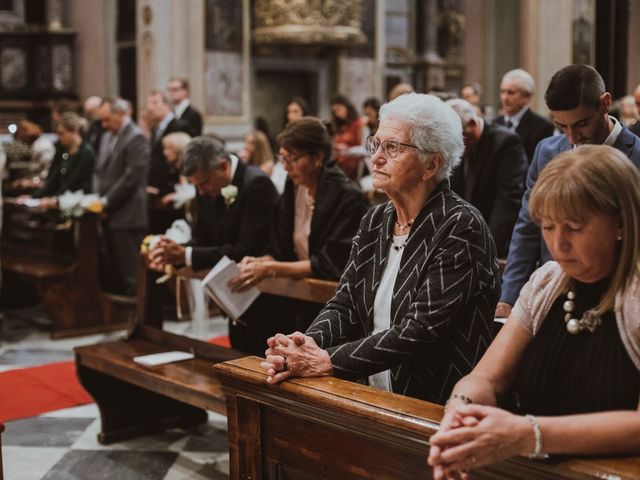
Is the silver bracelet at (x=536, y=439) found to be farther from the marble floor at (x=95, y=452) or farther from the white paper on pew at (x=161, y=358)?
the white paper on pew at (x=161, y=358)

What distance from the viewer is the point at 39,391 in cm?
536

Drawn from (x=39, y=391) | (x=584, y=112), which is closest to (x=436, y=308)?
(x=584, y=112)

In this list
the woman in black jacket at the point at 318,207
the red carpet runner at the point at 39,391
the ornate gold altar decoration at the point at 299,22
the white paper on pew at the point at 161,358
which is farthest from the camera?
the ornate gold altar decoration at the point at 299,22

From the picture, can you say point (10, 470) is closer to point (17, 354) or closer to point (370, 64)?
point (17, 354)

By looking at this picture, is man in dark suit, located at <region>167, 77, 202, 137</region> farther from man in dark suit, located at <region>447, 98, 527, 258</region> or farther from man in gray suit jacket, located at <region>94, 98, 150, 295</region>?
Result: man in dark suit, located at <region>447, 98, 527, 258</region>

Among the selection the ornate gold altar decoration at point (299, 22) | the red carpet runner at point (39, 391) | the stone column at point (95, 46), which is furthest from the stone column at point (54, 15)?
the red carpet runner at point (39, 391)

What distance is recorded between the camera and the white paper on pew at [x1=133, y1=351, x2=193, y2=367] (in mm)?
4223

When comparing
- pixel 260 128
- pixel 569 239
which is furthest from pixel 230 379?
pixel 260 128

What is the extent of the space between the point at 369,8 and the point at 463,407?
11969 mm

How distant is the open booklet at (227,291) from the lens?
4043mm

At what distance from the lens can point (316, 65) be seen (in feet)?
43.4

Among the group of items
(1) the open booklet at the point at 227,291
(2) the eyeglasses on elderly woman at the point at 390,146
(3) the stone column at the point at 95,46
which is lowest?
(1) the open booklet at the point at 227,291

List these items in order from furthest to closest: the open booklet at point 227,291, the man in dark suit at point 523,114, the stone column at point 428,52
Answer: the stone column at point 428,52 → the man in dark suit at point 523,114 → the open booklet at point 227,291

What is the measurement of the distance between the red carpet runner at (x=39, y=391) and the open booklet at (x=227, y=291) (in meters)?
1.45
